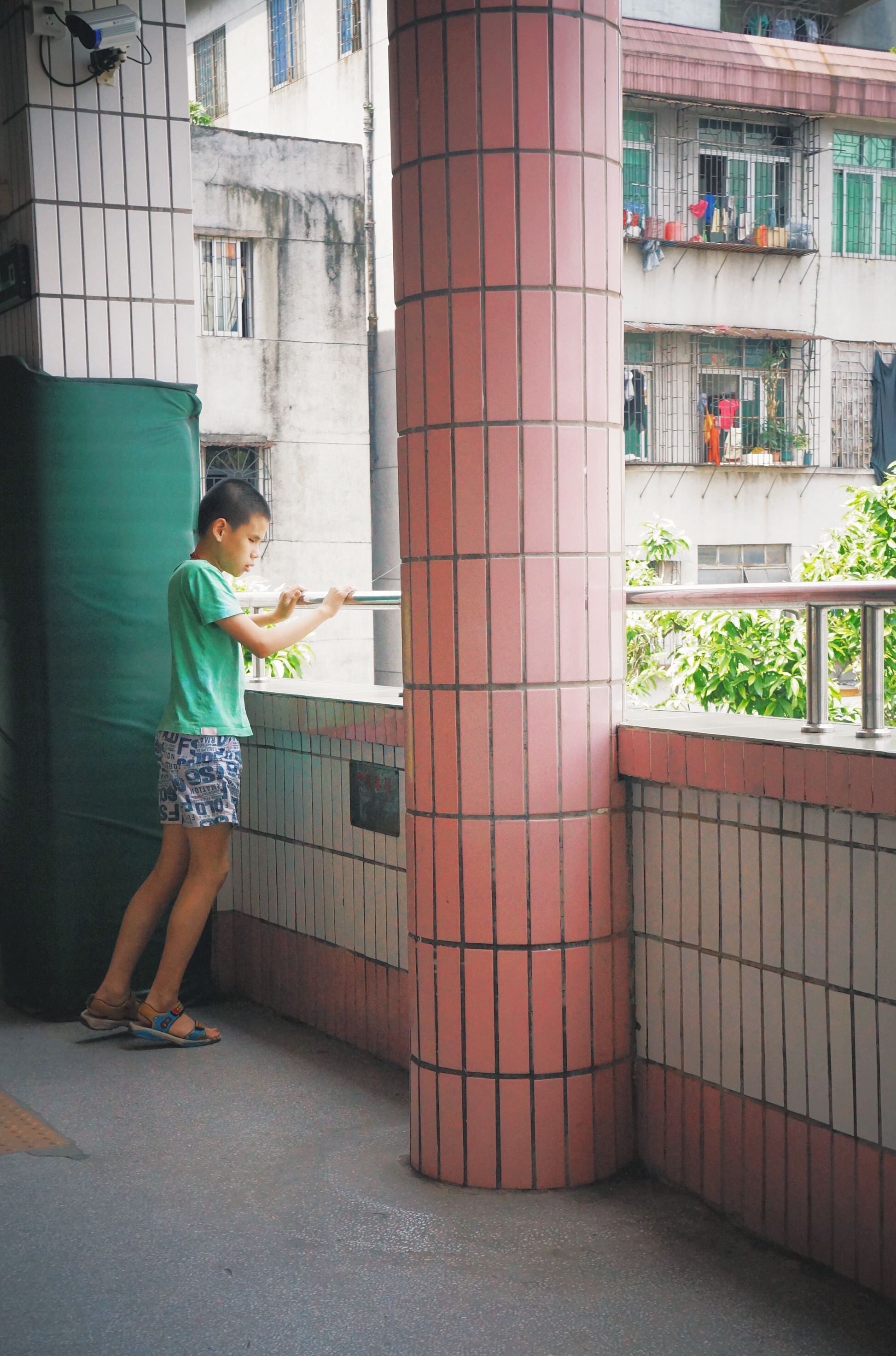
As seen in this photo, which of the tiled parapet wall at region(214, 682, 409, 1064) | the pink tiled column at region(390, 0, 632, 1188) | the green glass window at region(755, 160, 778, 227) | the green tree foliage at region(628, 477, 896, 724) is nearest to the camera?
the pink tiled column at region(390, 0, 632, 1188)

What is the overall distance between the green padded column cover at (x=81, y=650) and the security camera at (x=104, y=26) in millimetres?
1096

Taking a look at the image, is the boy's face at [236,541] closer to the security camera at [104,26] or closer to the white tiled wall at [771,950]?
the white tiled wall at [771,950]

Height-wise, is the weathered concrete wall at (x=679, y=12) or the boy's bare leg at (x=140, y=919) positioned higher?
the weathered concrete wall at (x=679, y=12)

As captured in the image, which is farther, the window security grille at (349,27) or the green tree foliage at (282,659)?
the window security grille at (349,27)

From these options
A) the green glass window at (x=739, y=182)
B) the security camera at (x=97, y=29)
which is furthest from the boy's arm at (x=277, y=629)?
the green glass window at (x=739, y=182)

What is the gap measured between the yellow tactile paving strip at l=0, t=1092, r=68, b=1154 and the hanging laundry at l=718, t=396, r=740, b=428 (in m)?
16.3

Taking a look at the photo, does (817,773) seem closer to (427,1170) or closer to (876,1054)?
(876,1054)

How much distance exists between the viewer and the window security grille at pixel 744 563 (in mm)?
18781

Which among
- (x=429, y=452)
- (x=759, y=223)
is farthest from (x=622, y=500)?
(x=759, y=223)

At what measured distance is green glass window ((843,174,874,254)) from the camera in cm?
1964

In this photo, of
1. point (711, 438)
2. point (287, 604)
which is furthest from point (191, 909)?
point (711, 438)

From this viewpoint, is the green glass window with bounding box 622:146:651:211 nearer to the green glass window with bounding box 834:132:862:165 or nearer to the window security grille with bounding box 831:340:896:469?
the green glass window with bounding box 834:132:862:165

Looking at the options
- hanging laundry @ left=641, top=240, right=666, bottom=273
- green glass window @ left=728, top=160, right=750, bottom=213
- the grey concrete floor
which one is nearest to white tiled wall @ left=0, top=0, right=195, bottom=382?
the grey concrete floor

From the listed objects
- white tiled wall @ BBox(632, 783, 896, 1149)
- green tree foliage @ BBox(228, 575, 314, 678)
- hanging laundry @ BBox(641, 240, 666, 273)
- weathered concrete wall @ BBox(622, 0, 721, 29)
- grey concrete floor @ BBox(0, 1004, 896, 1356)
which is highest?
weathered concrete wall @ BBox(622, 0, 721, 29)
